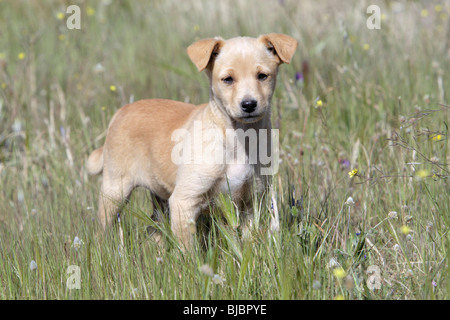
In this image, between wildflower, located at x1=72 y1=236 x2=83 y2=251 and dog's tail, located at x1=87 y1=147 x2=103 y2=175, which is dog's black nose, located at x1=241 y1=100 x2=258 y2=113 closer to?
wildflower, located at x1=72 y1=236 x2=83 y2=251

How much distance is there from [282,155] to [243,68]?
1.24 metres

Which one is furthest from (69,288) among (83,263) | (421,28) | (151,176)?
(421,28)

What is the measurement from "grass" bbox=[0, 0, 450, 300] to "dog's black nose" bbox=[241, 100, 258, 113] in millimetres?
482

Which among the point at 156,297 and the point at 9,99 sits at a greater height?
the point at 9,99

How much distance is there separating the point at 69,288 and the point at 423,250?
1.78 m

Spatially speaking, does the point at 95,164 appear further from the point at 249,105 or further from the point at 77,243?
the point at 249,105

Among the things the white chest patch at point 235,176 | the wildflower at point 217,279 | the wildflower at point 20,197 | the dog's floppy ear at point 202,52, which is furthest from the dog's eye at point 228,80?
the wildflower at point 20,197

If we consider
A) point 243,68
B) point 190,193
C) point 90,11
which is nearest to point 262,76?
point 243,68

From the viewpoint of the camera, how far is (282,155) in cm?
468

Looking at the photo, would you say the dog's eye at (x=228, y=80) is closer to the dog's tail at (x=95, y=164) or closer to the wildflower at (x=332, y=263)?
the wildflower at (x=332, y=263)

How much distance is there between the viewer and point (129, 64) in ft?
22.6

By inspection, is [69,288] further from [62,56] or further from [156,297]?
[62,56]

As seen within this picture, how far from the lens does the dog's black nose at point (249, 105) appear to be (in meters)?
3.43

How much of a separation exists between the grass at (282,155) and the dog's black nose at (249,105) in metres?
0.48
